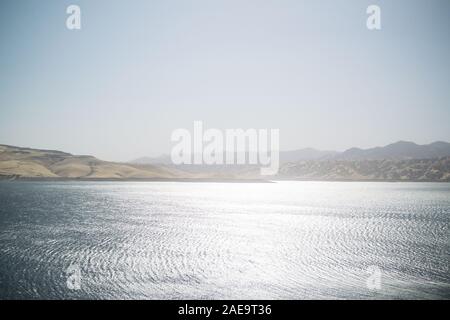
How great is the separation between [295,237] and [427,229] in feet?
90.1

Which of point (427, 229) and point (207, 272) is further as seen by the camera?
point (427, 229)

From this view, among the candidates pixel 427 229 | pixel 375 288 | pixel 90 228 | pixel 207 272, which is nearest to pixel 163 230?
pixel 90 228

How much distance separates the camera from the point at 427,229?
71625 millimetres
